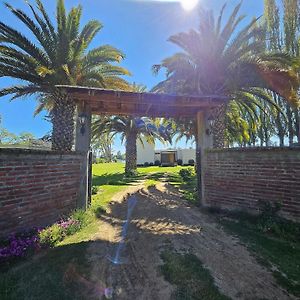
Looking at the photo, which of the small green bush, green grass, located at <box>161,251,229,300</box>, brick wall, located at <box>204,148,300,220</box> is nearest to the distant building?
brick wall, located at <box>204,148,300,220</box>

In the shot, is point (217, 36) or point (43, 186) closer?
point (43, 186)

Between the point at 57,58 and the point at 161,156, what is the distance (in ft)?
107

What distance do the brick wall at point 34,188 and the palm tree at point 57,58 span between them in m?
3.15

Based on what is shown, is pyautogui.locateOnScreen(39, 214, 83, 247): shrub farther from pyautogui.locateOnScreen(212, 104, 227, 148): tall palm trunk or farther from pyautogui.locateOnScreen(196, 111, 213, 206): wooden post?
pyautogui.locateOnScreen(212, 104, 227, 148): tall palm trunk

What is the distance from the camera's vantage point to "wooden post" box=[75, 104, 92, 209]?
7.28 meters

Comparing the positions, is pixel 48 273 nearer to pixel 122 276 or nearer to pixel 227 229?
pixel 122 276

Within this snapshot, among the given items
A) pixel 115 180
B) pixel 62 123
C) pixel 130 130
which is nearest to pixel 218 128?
pixel 62 123

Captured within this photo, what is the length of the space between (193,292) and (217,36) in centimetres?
971

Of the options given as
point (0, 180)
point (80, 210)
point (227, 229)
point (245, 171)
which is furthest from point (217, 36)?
point (0, 180)

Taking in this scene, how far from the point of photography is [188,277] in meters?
3.52

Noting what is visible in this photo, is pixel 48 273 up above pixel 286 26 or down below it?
below

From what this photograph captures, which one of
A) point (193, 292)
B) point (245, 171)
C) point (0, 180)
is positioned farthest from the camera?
point (245, 171)

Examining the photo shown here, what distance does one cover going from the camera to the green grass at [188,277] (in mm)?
3092

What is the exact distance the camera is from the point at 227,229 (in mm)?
5797
